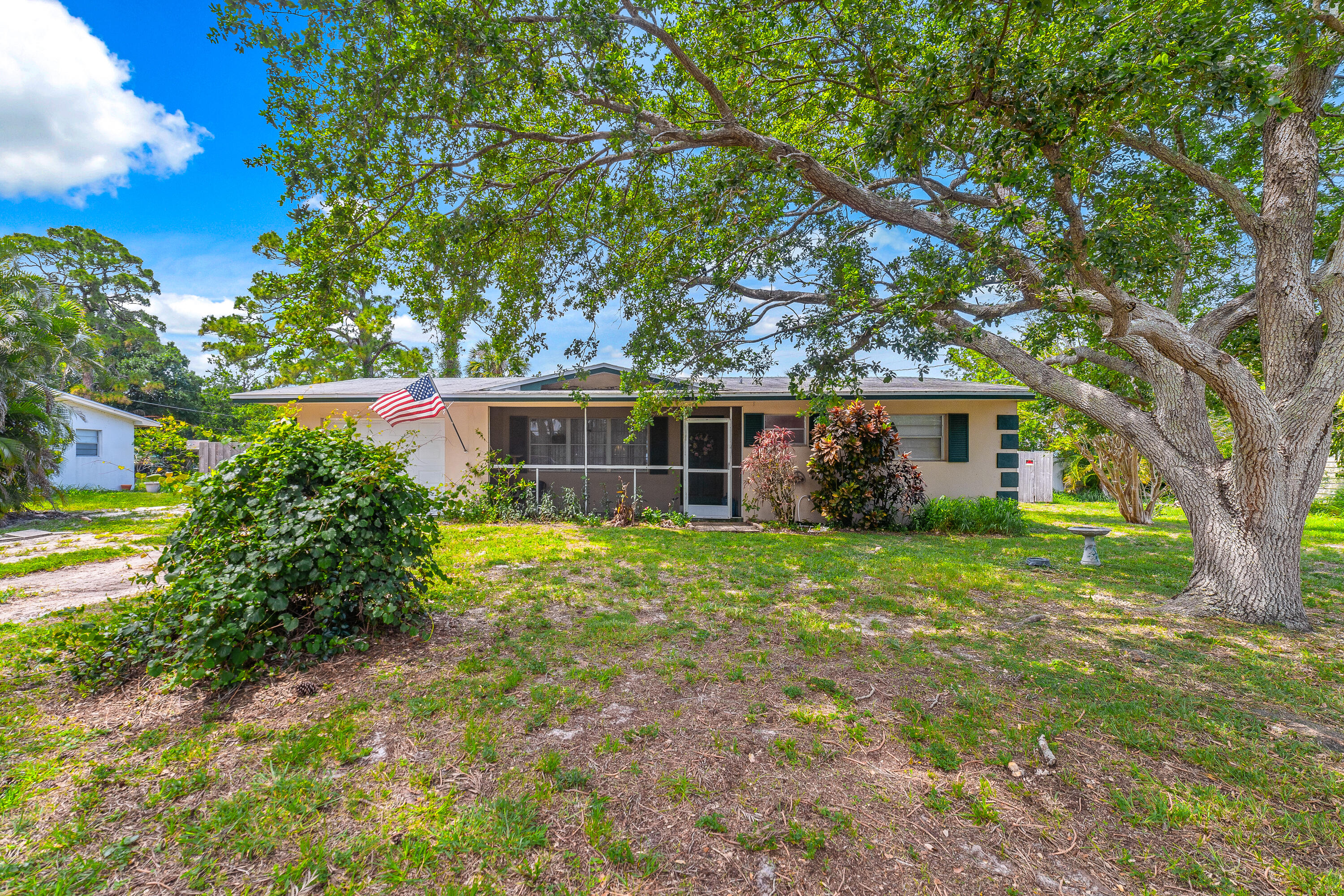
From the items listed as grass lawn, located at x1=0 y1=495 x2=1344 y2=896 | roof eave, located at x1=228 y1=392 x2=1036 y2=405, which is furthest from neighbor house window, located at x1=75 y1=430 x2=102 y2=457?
grass lawn, located at x1=0 y1=495 x2=1344 y2=896

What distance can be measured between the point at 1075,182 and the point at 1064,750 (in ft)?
19.9

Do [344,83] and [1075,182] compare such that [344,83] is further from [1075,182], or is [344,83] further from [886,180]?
[1075,182]

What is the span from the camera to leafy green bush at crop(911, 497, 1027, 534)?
A: 32.1 ft

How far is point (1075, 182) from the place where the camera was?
5.96 metres

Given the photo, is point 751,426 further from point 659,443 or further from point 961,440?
point 961,440

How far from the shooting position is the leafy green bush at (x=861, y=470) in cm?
1002

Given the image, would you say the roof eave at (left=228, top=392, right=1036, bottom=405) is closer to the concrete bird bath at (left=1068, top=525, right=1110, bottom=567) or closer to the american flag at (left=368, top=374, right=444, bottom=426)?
the american flag at (left=368, top=374, right=444, bottom=426)

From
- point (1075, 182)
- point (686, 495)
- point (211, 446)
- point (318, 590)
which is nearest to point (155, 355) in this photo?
point (211, 446)

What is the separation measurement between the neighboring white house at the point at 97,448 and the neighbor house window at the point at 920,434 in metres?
21.9

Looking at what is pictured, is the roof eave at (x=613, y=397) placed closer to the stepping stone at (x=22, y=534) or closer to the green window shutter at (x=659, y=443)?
the green window shutter at (x=659, y=443)

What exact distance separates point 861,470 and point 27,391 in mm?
16100

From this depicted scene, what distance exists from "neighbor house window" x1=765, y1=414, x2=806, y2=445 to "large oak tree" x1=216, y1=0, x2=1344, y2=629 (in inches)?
167

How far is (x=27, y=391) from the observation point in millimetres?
10492

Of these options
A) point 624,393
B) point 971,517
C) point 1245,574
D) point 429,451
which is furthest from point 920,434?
point 429,451
